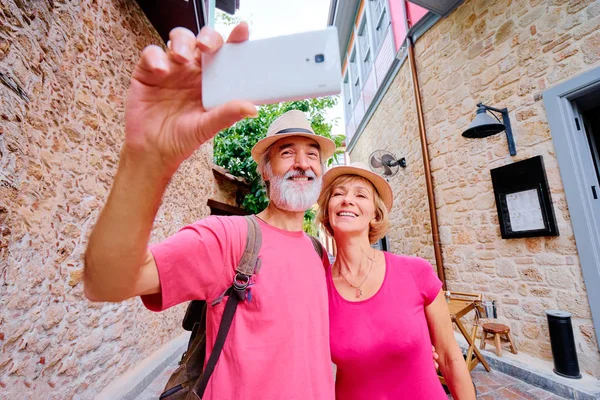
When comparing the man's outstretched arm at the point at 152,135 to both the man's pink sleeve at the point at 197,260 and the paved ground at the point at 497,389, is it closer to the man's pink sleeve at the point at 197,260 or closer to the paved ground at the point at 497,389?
the man's pink sleeve at the point at 197,260

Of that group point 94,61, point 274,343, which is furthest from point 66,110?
point 274,343

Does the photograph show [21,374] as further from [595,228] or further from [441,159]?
[441,159]

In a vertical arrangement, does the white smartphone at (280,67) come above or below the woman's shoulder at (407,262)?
above

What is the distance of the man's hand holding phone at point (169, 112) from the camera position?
0.61m

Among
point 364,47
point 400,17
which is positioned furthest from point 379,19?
point 364,47

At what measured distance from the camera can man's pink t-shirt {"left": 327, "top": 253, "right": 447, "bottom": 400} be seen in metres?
1.39

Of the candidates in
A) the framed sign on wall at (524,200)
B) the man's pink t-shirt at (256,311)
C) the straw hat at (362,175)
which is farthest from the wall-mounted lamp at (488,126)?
the man's pink t-shirt at (256,311)

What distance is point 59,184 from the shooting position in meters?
2.34

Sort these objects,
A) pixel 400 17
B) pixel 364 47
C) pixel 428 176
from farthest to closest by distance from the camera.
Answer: pixel 364 47 < pixel 400 17 < pixel 428 176

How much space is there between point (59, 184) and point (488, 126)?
464cm

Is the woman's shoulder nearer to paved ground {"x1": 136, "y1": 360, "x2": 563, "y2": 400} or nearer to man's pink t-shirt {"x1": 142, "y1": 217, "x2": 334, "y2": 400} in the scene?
man's pink t-shirt {"x1": 142, "y1": 217, "x2": 334, "y2": 400}

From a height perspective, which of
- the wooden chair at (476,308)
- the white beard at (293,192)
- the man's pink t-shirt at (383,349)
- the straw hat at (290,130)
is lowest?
the wooden chair at (476,308)

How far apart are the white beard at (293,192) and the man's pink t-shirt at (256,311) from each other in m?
0.24

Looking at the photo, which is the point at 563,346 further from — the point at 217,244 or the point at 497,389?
the point at 217,244
